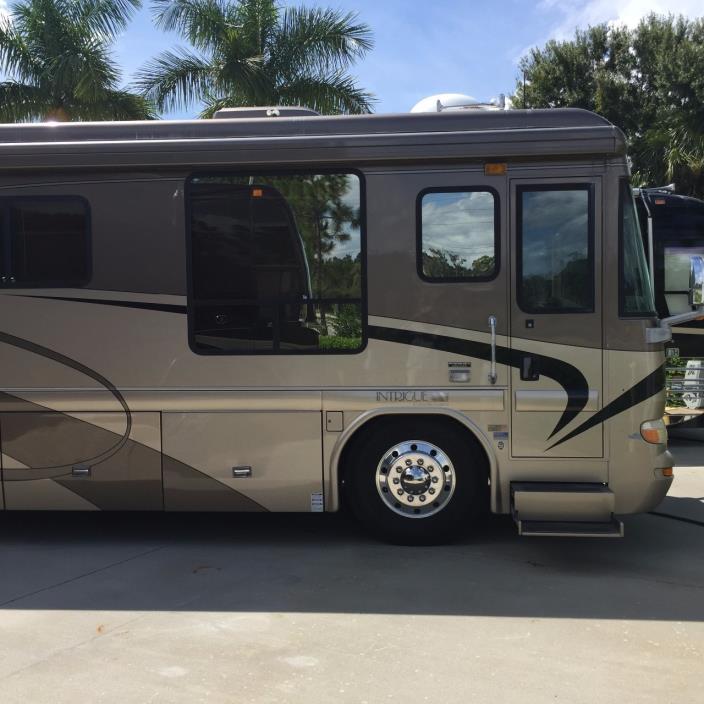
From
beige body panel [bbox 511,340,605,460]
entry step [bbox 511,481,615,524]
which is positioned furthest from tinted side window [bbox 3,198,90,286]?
entry step [bbox 511,481,615,524]

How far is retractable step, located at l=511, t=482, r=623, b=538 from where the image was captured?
5277 millimetres

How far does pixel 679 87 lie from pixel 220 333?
21.5m

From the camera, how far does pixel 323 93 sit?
1455 cm

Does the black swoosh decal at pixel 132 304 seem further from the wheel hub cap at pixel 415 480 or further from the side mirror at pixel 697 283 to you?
the side mirror at pixel 697 283

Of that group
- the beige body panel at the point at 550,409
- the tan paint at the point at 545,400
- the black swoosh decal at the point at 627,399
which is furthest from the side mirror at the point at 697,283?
the tan paint at the point at 545,400

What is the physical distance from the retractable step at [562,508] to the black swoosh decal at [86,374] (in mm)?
2871

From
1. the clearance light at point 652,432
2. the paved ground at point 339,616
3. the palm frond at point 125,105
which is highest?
the palm frond at point 125,105

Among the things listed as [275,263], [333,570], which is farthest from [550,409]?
[275,263]

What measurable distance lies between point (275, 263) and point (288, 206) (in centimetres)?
43

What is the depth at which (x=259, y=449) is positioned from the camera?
5.64m

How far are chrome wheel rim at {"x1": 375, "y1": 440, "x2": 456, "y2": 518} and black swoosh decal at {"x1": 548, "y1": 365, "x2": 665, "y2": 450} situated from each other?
3.18ft

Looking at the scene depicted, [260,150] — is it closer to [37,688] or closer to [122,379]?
[122,379]

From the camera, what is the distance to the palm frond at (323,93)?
14547 mm

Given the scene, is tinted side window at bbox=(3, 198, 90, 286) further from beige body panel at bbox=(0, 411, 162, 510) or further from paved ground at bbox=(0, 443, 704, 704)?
paved ground at bbox=(0, 443, 704, 704)
